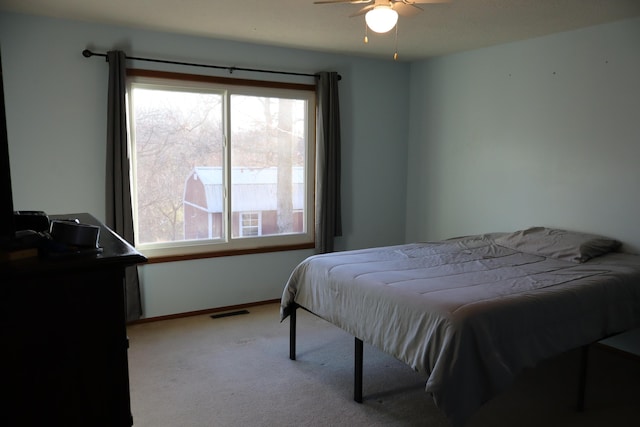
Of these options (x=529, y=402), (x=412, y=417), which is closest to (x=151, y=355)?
(x=412, y=417)

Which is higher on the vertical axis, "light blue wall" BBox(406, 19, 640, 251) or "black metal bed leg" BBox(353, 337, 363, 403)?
"light blue wall" BBox(406, 19, 640, 251)

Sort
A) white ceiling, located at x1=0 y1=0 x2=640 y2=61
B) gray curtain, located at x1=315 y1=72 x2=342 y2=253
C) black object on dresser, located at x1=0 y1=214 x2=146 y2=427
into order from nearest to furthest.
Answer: black object on dresser, located at x1=0 y1=214 x2=146 y2=427, white ceiling, located at x1=0 y1=0 x2=640 y2=61, gray curtain, located at x1=315 y1=72 x2=342 y2=253

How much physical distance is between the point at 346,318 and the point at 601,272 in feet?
5.23

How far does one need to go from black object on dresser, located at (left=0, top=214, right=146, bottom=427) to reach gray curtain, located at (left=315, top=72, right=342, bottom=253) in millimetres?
3610

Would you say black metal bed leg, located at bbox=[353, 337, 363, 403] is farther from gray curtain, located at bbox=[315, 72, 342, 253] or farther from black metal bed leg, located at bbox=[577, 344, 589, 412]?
gray curtain, located at bbox=[315, 72, 342, 253]

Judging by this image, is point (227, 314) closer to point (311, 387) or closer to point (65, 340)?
point (311, 387)

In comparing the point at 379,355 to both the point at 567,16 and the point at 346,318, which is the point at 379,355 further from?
the point at 567,16

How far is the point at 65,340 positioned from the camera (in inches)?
43.6

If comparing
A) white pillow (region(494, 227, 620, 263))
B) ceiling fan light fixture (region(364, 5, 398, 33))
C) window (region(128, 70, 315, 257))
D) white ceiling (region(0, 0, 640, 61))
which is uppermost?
white ceiling (region(0, 0, 640, 61))

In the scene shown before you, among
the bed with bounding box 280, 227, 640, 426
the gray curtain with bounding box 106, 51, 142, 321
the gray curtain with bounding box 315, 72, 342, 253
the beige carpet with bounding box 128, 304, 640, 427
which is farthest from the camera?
the gray curtain with bounding box 315, 72, 342, 253

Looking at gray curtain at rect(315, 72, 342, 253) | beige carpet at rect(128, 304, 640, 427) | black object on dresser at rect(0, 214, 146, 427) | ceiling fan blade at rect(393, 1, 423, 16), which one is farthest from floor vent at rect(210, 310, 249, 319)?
black object on dresser at rect(0, 214, 146, 427)

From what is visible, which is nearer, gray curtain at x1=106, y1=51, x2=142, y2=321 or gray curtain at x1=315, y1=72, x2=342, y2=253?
gray curtain at x1=106, y1=51, x2=142, y2=321

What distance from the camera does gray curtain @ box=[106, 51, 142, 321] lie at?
3742mm

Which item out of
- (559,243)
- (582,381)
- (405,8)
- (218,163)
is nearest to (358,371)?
Answer: (582,381)
